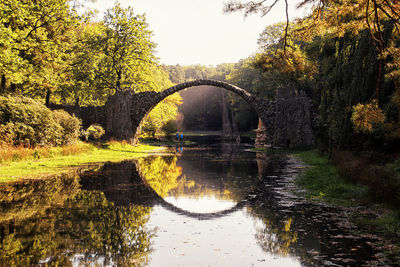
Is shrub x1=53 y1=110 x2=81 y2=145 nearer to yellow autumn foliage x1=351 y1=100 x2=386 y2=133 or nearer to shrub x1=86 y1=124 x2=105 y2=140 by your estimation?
shrub x1=86 y1=124 x2=105 y2=140

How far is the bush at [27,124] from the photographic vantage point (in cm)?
1583

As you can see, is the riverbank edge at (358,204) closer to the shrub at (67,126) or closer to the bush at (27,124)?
the bush at (27,124)

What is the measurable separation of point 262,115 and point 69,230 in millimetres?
26196

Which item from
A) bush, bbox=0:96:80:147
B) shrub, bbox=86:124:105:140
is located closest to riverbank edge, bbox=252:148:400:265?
bush, bbox=0:96:80:147

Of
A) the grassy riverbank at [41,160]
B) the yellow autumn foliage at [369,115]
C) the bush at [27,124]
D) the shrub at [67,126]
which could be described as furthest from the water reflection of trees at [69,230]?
the shrub at [67,126]

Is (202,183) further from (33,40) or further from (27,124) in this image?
(33,40)

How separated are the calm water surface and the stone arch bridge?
16.9 metres

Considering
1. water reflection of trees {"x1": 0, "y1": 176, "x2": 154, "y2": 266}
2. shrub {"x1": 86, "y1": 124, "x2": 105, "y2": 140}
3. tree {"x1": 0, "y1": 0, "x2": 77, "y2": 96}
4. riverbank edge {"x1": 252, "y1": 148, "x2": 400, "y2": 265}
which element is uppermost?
tree {"x1": 0, "y1": 0, "x2": 77, "y2": 96}

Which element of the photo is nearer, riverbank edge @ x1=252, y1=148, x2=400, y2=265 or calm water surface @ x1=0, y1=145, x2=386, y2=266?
calm water surface @ x1=0, y1=145, x2=386, y2=266

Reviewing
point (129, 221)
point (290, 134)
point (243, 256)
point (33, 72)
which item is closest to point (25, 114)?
point (33, 72)

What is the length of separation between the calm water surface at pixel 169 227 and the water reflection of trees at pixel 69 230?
1 centimetres

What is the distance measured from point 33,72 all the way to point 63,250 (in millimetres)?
17132

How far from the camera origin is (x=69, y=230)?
559cm

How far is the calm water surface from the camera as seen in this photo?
4.48 m
